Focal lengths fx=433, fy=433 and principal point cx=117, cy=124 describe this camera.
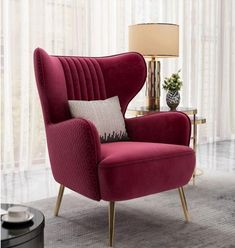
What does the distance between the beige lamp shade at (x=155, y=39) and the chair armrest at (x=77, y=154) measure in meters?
1.11

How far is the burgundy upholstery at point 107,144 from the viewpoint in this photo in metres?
2.04

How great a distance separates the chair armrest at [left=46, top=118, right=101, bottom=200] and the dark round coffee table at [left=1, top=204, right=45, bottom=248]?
0.60 m

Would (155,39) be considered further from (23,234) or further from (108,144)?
(23,234)

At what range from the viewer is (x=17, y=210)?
4.81 feet

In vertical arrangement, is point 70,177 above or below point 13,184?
above

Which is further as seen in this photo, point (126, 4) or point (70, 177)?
point (126, 4)

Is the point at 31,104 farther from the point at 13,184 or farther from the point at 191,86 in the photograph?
the point at 191,86

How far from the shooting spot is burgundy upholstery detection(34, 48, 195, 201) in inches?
80.4

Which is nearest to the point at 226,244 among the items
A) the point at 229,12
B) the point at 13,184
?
the point at 13,184

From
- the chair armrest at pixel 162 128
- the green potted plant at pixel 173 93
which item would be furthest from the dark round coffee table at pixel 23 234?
the green potted plant at pixel 173 93

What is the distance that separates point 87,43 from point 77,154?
2076 mm

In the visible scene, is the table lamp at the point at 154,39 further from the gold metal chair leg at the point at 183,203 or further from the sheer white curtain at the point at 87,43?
the gold metal chair leg at the point at 183,203

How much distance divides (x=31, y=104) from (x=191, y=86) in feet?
6.98

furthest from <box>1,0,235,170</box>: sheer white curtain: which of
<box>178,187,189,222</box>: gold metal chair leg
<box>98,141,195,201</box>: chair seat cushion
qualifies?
<box>178,187,189,222</box>: gold metal chair leg
